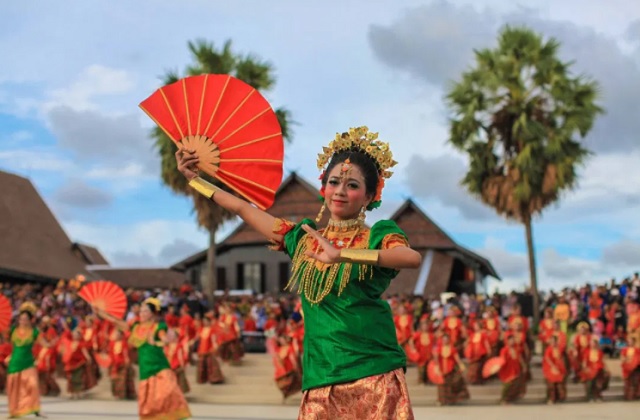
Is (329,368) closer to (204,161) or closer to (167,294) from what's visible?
(204,161)

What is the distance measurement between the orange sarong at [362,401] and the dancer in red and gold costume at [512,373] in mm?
12500

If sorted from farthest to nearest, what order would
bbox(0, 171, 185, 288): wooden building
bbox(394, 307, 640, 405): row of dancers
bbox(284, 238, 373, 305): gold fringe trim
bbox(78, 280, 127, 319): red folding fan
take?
bbox(0, 171, 185, 288): wooden building
bbox(394, 307, 640, 405): row of dancers
bbox(78, 280, 127, 319): red folding fan
bbox(284, 238, 373, 305): gold fringe trim

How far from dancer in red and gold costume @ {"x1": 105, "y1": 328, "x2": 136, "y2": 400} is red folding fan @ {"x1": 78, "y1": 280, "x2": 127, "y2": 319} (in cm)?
724

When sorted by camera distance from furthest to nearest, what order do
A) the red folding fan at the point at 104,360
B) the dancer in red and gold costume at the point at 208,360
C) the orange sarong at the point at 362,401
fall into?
the dancer in red and gold costume at the point at 208,360, the red folding fan at the point at 104,360, the orange sarong at the point at 362,401

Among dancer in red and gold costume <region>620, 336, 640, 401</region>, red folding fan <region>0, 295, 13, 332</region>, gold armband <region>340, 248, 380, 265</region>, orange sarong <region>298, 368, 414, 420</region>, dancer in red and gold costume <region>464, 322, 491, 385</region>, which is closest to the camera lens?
gold armband <region>340, 248, 380, 265</region>

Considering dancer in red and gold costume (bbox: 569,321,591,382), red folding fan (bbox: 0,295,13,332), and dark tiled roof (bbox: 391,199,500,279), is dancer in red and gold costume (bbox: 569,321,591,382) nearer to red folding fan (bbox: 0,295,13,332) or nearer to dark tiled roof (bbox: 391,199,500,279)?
red folding fan (bbox: 0,295,13,332)

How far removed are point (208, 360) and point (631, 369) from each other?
881 centimetres

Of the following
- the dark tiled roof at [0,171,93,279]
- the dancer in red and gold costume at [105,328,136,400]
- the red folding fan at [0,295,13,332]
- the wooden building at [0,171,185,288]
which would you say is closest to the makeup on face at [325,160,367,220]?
the red folding fan at [0,295,13,332]

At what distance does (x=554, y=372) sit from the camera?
52.3ft

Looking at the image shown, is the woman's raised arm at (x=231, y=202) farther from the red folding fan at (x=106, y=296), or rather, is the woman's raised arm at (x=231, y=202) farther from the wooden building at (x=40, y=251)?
the wooden building at (x=40, y=251)

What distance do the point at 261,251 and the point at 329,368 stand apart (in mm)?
27903

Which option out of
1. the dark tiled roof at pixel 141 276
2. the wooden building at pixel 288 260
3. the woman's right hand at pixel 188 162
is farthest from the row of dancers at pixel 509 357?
the dark tiled roof at pixel 141 276

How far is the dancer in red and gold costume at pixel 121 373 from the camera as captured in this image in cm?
1748

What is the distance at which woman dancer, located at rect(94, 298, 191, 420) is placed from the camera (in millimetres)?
10555
